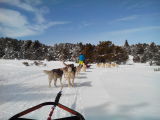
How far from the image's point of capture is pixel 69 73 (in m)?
9.45

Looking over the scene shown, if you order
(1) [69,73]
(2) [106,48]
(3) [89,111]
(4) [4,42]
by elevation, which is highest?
(4) [4,42]

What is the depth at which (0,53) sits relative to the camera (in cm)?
6306

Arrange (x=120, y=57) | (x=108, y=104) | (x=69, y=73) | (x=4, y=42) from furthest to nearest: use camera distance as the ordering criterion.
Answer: (x=4, y=42) → (x=120, y=57) → (x=69, y=73) → (x=108, y=104)

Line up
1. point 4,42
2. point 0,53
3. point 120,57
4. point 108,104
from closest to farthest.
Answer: point 108,104, point 120,57, point 0,53, point 4,42

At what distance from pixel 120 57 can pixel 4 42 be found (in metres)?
48.4

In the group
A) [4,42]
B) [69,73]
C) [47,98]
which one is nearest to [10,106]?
[47,98]

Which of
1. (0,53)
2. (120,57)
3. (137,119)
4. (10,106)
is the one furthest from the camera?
(0,53)

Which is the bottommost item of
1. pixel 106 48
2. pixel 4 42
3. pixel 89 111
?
pixel 89 111

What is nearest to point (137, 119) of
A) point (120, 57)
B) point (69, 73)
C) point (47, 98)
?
point (47, 98)

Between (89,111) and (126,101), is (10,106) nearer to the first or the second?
(89,111)

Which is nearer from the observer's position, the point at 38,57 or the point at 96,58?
the point at 96,58

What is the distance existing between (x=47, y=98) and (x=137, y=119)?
11.4ft

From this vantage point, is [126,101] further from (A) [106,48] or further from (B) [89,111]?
(A) [106,48]

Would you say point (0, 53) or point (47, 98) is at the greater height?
point (0, 53)
